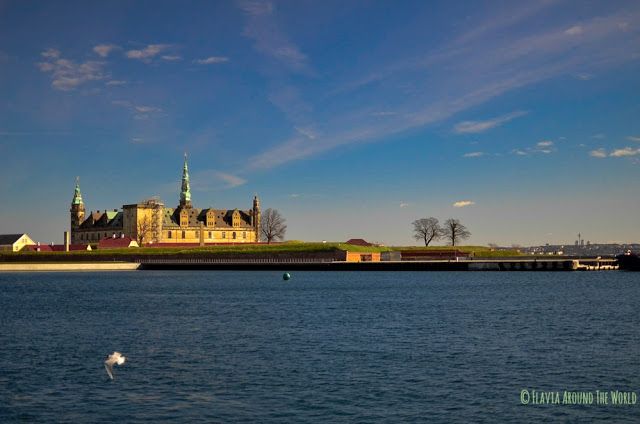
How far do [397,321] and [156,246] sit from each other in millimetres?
144426

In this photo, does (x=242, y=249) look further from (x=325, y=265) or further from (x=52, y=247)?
(x=52, y=247)

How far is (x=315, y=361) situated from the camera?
32031 mm

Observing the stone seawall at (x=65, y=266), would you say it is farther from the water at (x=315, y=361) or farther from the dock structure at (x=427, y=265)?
the water at (x=315, y=361)

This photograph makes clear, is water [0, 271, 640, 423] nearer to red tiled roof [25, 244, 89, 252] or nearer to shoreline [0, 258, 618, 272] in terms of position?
shoreline [0, 258, 618, 272]

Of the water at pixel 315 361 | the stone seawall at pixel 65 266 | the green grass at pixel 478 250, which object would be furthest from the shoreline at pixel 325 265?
the water at pixel 315 361

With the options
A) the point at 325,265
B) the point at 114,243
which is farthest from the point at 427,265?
the point at 114,243

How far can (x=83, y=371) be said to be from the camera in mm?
29891

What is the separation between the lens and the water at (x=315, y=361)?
23500 millimetres

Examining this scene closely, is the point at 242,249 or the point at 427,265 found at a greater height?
the point at 242,249

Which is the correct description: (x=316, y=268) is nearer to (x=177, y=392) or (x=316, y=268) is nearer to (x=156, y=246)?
(x=156, y=246)

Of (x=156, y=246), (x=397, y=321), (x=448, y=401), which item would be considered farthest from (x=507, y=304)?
(x=156, y=246)

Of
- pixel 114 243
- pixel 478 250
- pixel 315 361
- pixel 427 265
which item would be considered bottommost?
pixel 315 361

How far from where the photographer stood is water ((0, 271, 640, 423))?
23.5m

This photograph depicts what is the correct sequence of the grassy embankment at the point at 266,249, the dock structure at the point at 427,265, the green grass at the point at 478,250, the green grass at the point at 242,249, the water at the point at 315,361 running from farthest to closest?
1. the green grass at the point at 478,250
2. the grassy embankment at the point at 266,249
3. the green grass at the point at 242,249
4. the dock structure at the point at 427,265
5. the water at the point at 315,361
